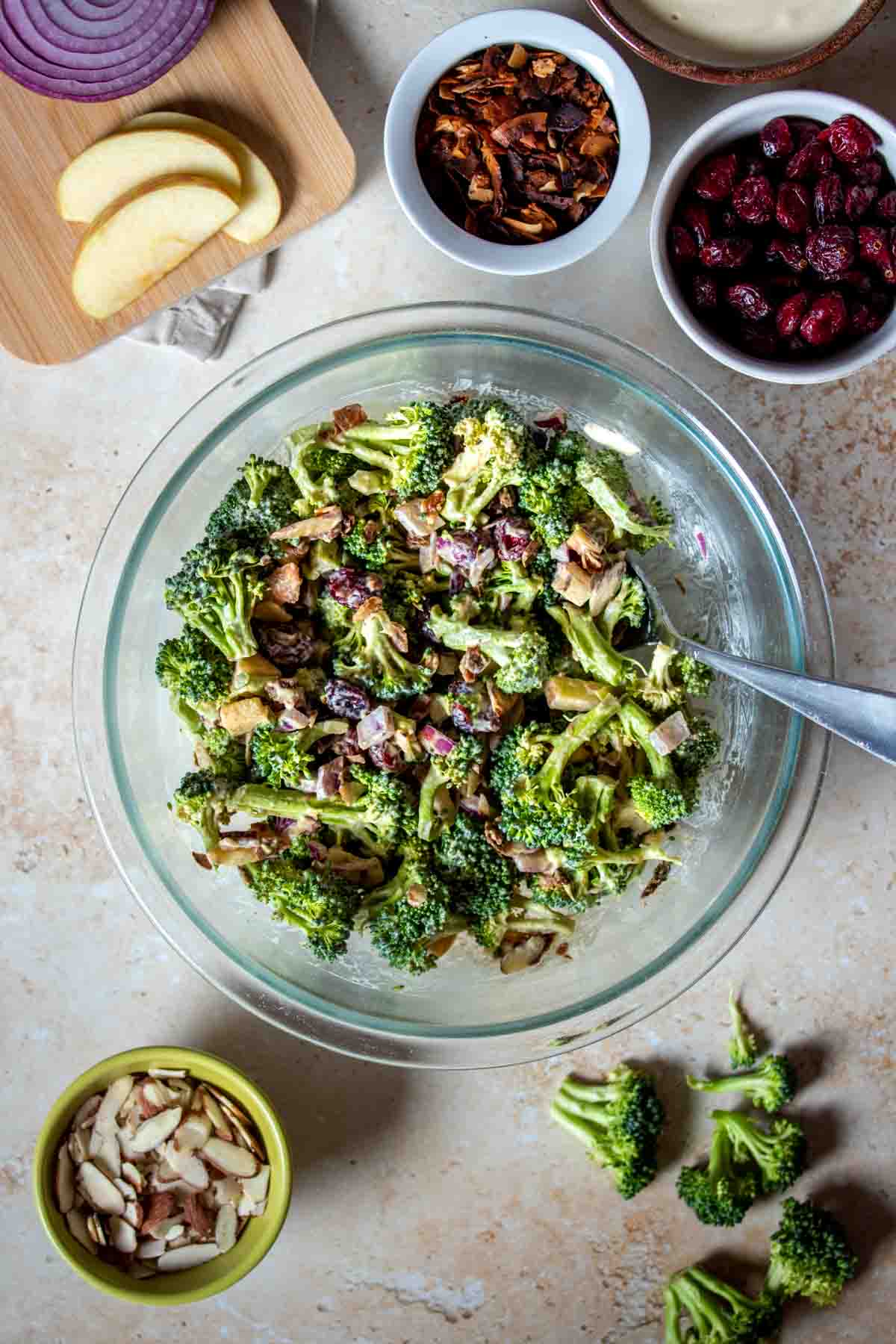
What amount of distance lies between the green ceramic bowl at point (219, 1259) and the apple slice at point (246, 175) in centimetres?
163

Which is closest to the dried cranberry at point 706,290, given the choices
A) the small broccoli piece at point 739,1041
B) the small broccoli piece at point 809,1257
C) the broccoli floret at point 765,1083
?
the small broccoli piece at point 739,1041

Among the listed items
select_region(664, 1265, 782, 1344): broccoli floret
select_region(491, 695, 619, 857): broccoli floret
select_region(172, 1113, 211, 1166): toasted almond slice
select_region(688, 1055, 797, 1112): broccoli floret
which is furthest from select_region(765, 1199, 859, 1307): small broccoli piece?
select_region(172, 1113, 211, 1166): toasted almond slice

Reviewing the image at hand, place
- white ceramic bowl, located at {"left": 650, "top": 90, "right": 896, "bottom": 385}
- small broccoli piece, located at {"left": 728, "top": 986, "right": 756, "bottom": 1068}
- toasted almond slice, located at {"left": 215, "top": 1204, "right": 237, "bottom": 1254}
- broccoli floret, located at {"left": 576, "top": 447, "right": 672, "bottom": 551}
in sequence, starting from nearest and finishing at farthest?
broccoli floret, located at {"left": 576, "top": 447, "right": 672, "bottom": 551} < white ceramic bowl, located at {"left": 650, "top": 90, "right": 896, "bottom": 385} < toasted almond slice, located at {"left": 215, "top": 1204, "right": 237, "bottom": 1254} < small broccoli piece, located at {"left": 728, "top": 986, "right": 756, "bottom": 1068}

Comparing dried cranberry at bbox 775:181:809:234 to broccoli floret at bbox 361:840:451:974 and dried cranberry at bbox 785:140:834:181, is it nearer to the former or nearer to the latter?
dried cranberry at bbox 785:140:834:181

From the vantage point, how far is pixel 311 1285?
2430 millimetres

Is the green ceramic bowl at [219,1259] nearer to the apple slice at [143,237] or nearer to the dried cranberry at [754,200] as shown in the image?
the apple slice at [143,237]

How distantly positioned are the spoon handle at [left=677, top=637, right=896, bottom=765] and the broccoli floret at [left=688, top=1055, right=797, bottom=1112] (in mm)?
883

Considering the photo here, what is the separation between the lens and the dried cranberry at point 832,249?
6.54 ft

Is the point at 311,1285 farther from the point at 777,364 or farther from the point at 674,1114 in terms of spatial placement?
the point at 777,364

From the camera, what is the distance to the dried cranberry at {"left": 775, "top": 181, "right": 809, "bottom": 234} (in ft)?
6.61

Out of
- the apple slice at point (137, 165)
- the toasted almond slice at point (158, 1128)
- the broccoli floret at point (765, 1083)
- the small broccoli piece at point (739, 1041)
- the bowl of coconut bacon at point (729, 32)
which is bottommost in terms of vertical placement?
the broccoli floret at point (765, 1083)

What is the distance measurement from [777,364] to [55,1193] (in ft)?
7.05

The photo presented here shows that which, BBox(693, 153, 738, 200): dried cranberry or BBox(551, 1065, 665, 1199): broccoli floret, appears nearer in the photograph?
BBox(693, 153, 738, 200): dried cranberry

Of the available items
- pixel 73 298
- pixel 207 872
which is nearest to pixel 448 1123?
pixel 207 872
